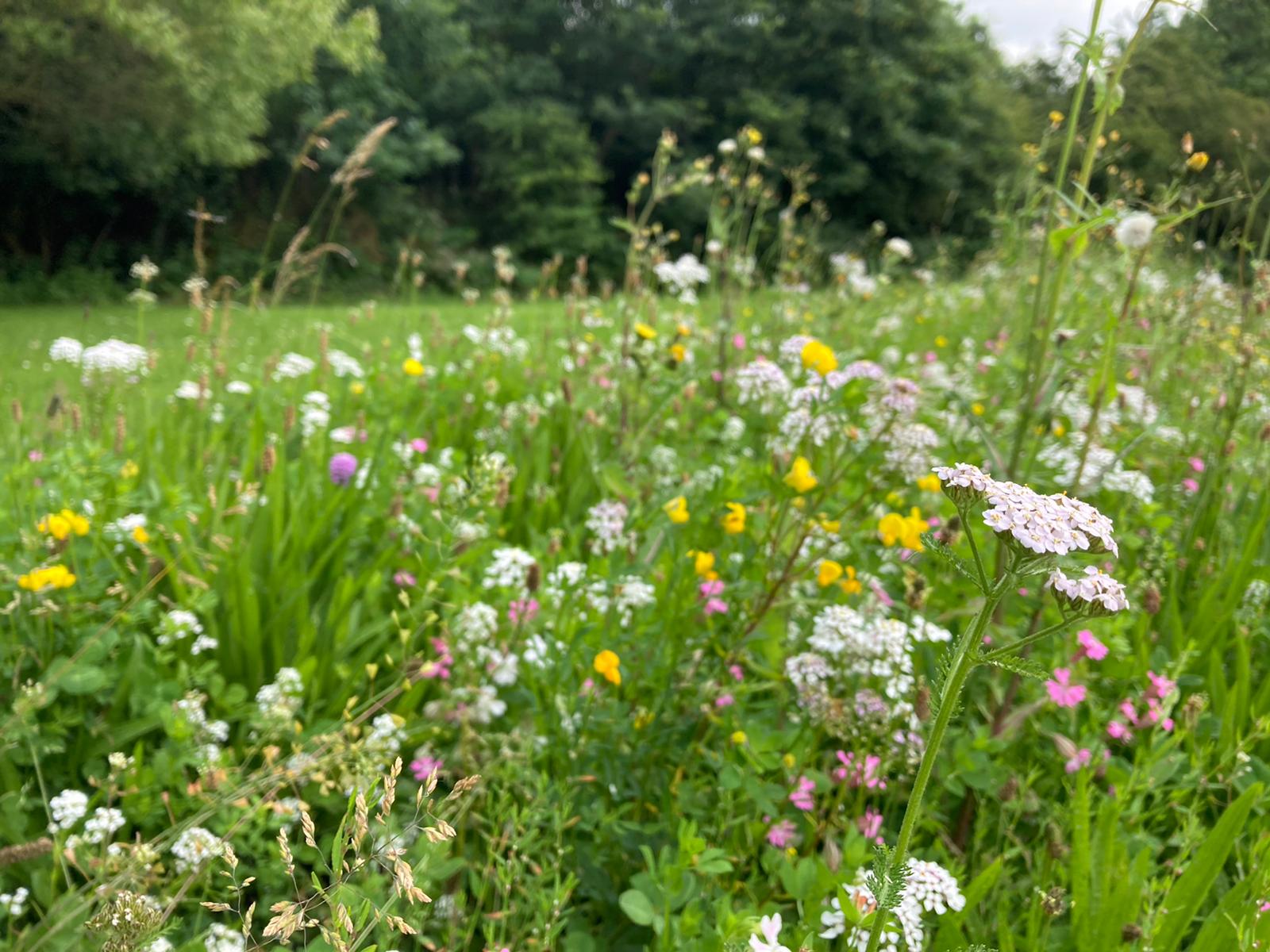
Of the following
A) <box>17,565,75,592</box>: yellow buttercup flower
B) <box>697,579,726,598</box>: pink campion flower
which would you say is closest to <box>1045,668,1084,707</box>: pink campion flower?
A: <box>697,579,726,598</box>: pink campion flower

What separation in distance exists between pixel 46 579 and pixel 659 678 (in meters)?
0.99

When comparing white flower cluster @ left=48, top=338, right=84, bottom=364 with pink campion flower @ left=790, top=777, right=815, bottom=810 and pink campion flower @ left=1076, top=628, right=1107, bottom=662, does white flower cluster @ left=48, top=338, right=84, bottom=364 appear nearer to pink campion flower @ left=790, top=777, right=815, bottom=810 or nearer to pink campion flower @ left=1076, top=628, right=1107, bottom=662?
pink campion flower @ left=790, top=777, right=815, bottom=810

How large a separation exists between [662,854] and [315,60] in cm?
1864

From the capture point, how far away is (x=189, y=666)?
154cm

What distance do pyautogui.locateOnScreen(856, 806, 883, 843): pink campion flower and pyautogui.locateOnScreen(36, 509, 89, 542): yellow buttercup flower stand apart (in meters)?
1.33

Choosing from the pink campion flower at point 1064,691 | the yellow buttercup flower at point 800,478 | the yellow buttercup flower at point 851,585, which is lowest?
the pink campion flower at point 1064,691

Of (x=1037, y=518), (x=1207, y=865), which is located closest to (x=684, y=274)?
(x=1207, y=865)

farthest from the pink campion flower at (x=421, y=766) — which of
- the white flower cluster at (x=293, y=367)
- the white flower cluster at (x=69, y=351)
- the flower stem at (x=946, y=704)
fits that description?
the white flower cluster at (x=293, y=367)

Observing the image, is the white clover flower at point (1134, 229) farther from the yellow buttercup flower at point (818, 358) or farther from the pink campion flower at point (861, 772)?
the pink campion flower at point (861, 772)

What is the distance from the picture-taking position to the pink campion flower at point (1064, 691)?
1399mm

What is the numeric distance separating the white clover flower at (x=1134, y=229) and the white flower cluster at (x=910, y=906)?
157 centimetres

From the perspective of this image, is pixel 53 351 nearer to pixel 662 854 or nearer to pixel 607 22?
pixel 662 854

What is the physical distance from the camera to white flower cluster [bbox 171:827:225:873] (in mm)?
1026

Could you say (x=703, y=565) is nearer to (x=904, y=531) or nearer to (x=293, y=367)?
(x=904, y=531)
